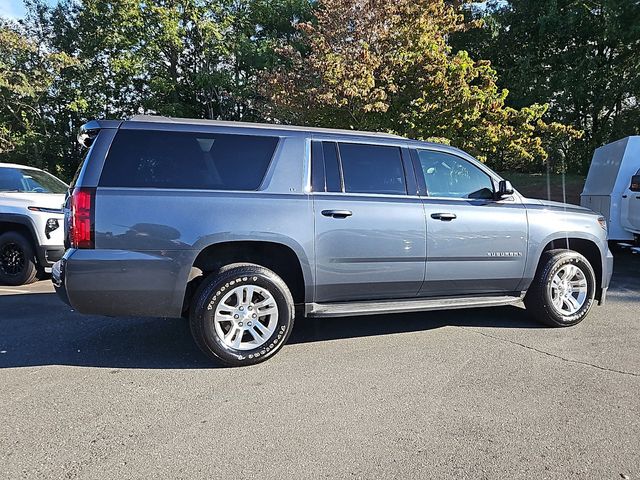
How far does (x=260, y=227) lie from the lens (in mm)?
4109

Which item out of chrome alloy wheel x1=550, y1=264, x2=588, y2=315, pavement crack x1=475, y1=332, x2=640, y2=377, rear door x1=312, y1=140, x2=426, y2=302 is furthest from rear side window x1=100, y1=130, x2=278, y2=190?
chrome alloy wheel x1=550, y1=264, x2=588, y2=315

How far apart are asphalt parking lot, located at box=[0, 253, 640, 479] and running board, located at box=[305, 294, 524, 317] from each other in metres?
0.34

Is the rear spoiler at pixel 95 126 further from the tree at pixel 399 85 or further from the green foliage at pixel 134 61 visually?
the green foliage at pixel 134 61

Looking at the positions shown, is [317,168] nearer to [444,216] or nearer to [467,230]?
[444,216]

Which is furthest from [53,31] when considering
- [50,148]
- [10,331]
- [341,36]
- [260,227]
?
[260,227]

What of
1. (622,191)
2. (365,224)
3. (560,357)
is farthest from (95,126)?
(622,191)

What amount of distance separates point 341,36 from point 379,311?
9.12 meters

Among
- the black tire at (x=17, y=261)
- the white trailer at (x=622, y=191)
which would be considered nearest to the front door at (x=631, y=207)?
the white trailer at (x=622, y=191)

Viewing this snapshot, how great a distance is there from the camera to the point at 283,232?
417cm

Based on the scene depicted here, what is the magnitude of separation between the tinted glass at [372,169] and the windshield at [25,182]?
567cm

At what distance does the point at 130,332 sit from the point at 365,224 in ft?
8.56

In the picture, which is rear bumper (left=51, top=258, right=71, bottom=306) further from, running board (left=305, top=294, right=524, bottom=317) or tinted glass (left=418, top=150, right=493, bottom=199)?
tinted glass (left=418, top=150, right=493, bottom=199)

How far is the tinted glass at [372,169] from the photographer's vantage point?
180 inches

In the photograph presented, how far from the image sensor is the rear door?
4.34 meters
